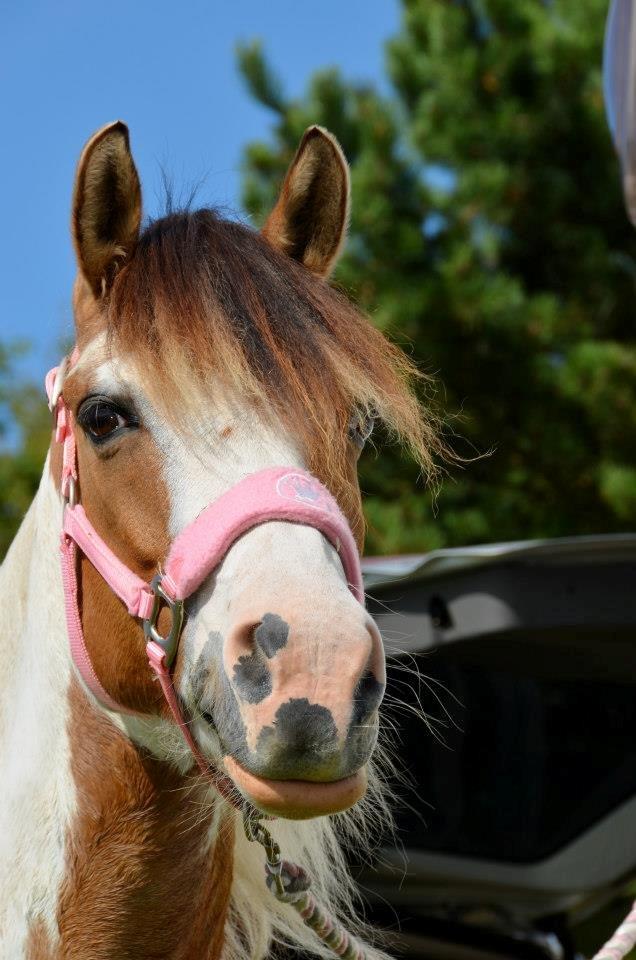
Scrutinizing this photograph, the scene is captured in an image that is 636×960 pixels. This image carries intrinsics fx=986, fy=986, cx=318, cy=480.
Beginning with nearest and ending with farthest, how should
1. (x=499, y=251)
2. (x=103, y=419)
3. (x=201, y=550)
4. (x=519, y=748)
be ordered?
(x=201, y=550) < (x=103, y=419) < (x=519, y=748) < (x=499, y=251)

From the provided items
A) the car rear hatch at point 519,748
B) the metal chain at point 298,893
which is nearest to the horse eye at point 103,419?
the metal chain at point 298,893

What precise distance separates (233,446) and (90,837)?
0.76m

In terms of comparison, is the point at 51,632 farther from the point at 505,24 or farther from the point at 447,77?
the point at 505,24

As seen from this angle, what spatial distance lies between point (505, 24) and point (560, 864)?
7571 millimetres

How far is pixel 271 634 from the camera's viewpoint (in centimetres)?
136

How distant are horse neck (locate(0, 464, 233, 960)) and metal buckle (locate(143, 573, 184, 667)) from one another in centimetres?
30

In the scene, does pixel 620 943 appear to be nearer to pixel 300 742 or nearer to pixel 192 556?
pixel 300 742

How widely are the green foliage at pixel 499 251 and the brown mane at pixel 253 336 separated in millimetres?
5599

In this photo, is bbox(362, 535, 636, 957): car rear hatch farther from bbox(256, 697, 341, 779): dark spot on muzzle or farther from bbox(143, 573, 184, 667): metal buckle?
bbox(256, 697, 341, 779): dark spot on muzzle

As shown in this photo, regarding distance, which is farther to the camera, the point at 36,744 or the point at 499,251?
the point at 499,251

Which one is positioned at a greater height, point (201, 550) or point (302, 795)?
point (201, 550)

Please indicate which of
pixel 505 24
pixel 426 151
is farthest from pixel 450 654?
pixel 505 24

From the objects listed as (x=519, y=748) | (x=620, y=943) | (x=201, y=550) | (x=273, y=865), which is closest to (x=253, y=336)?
(x=201, y=550)

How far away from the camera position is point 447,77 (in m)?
8.45
